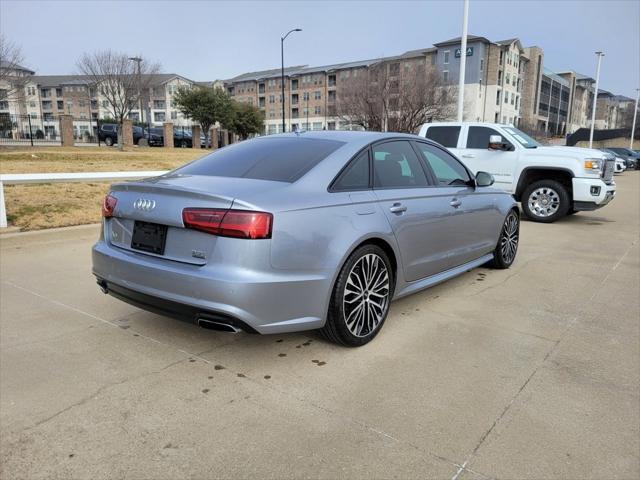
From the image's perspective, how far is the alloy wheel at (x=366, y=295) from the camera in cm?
350

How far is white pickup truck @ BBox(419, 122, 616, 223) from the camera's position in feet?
31.9

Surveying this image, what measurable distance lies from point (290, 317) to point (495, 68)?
79544mm

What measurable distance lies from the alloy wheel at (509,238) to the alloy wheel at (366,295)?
2712mm

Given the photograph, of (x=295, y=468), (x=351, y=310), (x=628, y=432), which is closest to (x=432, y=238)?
(x=351, y=310)

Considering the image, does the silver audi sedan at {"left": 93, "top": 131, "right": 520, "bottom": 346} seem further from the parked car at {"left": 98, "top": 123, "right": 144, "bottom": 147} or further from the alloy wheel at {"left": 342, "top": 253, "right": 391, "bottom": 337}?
the parked car at {"left": 98, "top": 123, "right": 144, "bottom": 147}

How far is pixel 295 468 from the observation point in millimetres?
2336

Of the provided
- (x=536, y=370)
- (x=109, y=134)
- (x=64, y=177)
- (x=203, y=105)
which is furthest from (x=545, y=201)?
(x=203, y=105)

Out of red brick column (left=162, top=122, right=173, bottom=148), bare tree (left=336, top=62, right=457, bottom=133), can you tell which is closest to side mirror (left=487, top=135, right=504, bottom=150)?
red brick column (left=162, top=122, right=173, bottom=148)

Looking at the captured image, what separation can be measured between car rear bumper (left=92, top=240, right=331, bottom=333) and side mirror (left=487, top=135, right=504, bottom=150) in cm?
832

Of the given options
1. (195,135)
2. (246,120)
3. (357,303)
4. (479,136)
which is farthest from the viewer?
(246,120)

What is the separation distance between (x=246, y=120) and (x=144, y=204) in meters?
50.2

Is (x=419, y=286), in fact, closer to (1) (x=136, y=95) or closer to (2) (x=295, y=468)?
(2) (x=295, y=468)

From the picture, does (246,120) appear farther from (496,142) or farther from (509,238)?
(509,238)

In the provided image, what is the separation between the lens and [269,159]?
3764 millimetres
